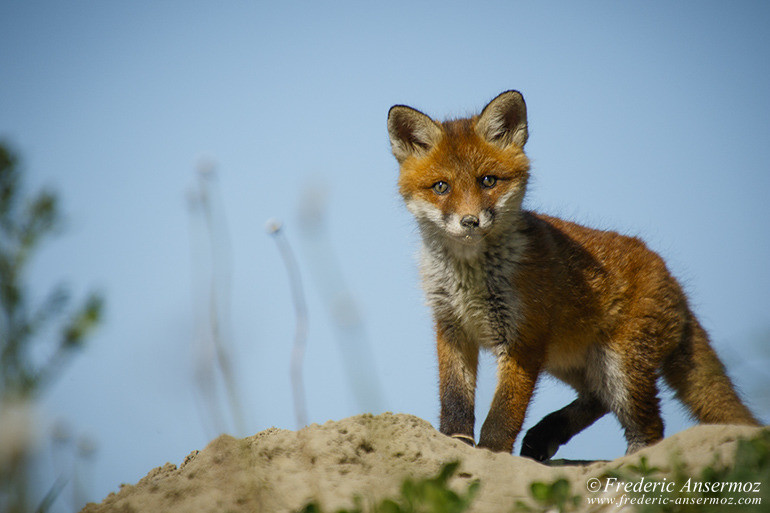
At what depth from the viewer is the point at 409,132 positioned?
613 cm

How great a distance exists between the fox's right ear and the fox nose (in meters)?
1.11

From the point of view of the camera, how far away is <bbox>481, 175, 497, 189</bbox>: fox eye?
5582 mm

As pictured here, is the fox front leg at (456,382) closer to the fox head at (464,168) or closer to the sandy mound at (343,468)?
the fox head at (464,168)

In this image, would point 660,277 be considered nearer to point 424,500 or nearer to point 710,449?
point 710,449

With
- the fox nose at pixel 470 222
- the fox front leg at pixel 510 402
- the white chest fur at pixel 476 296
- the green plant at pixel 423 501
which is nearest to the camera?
the green plant at pixel 423 501

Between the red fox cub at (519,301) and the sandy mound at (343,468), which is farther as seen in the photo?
the red fox cub at (519,301)

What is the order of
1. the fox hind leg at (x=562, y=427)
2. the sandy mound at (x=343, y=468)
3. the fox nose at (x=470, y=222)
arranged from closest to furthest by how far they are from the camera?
the sandy mound at (x=343, y=468)
the fox nose at (x=470, y=222)
the fox hind leg at (x=562, y=427)

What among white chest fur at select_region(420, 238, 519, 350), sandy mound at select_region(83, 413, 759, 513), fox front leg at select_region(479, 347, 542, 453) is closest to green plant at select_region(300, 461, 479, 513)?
sandy mound at select_region(83, 413, 759, 513)

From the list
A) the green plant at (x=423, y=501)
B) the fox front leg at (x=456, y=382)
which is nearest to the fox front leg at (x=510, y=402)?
the fox front leg at (x=456, y=382)

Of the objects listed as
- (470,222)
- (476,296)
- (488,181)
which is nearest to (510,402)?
(476,296)

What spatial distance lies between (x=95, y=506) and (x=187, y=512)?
0.82 m

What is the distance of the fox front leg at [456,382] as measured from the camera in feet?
18.0

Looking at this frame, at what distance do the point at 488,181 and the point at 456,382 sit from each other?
1775 mm

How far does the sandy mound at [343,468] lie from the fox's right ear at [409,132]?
2641 mm
